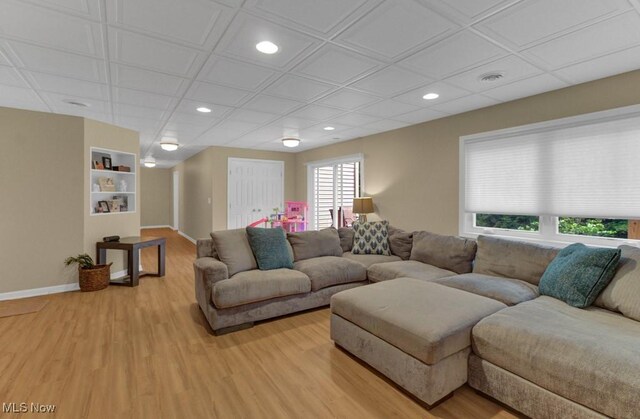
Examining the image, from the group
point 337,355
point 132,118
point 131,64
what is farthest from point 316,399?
point 132,118

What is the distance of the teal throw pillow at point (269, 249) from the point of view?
337cm

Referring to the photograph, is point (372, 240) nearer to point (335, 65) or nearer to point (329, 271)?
point (329, 271)

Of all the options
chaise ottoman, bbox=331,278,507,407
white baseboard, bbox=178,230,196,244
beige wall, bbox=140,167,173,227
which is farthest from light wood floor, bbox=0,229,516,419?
beige wall, bbox=140,167,173,227

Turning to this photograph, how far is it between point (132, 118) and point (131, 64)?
2.08m

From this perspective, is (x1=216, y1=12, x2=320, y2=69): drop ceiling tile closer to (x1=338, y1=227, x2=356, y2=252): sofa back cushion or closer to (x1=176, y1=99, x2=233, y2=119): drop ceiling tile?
(x1=176, y1=99, x2=233, y2=119): drop ceiling tile

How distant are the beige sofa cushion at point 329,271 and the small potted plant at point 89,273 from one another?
2.75 metres

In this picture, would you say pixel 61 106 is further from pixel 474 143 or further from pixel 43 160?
pixel 474 143

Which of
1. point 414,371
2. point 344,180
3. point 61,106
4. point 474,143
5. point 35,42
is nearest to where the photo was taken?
point 414,371

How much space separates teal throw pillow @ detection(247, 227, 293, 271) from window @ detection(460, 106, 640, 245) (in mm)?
2514

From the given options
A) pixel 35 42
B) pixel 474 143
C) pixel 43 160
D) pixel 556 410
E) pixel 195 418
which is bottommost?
pixel 195 418

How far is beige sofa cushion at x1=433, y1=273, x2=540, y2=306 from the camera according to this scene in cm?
247

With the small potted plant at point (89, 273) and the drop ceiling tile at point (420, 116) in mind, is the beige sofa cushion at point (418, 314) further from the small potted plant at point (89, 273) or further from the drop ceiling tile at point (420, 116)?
the small potted plant at point (89, 273)

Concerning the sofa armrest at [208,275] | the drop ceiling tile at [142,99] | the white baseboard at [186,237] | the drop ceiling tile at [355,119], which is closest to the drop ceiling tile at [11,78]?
the drop ceiling tile at [142,99]

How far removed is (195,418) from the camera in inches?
69.2
